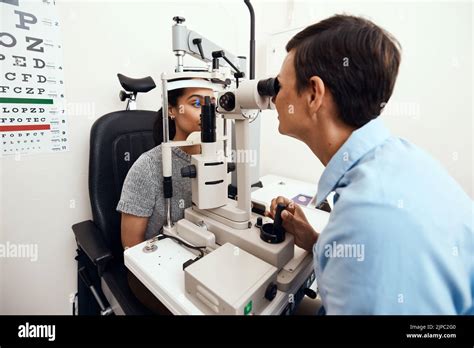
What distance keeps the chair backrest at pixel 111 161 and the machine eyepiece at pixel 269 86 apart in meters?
0.69

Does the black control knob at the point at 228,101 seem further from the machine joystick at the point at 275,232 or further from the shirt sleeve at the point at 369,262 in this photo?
the shirt sleeve at the point at 369,262

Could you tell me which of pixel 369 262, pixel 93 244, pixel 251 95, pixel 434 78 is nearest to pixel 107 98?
pixel 93 244

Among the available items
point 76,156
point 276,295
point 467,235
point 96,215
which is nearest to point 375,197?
point 467,235

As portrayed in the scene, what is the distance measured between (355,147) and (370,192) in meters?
0.16

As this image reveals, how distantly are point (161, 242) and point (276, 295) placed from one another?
16.5 inches

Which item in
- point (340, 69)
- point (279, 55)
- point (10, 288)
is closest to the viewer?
point (340, 69)

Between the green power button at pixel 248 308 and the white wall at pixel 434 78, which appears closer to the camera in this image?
the green power button at pixel 248 308

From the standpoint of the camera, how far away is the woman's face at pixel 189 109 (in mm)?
920

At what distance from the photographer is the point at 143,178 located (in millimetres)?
899

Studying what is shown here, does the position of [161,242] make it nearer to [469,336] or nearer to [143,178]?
[143,178]

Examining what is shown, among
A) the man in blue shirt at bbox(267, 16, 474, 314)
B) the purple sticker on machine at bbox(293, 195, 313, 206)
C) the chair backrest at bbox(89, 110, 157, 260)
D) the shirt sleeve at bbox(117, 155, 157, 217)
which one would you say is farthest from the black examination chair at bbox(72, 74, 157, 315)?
the purple sticker on machine at bbox(293, 195, 313, 206)

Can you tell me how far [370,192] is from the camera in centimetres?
41

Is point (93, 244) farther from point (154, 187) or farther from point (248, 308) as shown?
point (248, 308)

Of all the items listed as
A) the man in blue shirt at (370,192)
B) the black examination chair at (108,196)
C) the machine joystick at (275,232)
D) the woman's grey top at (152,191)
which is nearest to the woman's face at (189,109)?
the woman's grey top at (152,191)
